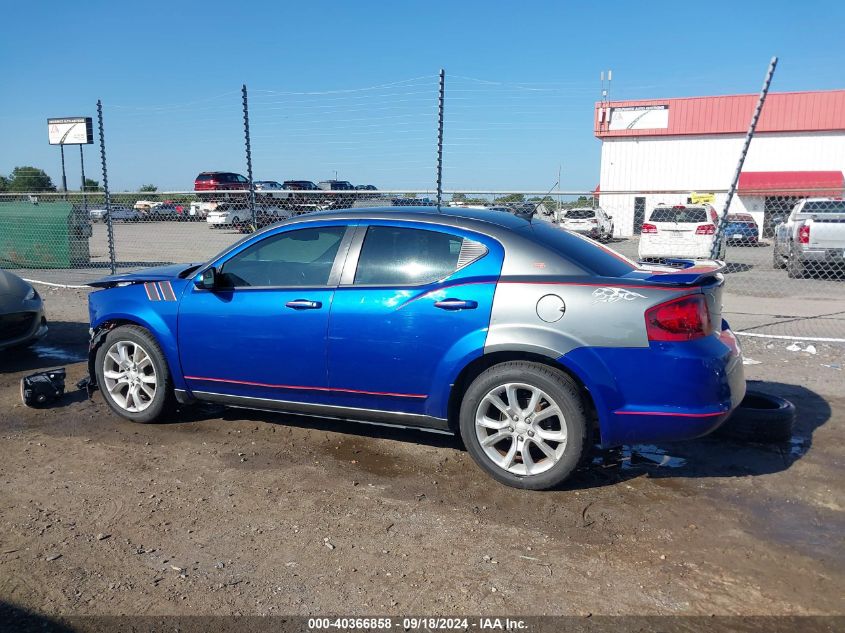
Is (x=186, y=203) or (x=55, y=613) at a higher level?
(x=186, y=203)

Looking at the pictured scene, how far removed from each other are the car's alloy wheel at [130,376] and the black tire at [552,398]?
2.44m

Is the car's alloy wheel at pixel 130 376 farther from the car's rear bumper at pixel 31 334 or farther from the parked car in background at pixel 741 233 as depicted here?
the parked car in background at pixel 741 233

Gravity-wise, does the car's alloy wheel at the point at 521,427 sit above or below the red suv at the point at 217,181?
below

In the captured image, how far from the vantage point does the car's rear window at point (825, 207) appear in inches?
542

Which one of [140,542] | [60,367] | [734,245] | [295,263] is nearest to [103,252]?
[60,367]

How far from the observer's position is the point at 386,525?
12.0ft

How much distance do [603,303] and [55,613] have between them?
297 cm

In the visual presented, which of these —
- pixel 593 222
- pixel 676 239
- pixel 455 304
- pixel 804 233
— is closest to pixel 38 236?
pixel 593 222

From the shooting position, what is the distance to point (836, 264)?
45.0 feet

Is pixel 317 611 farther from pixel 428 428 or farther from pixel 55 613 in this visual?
pixel 428 428

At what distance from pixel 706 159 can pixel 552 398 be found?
39068 millimetres

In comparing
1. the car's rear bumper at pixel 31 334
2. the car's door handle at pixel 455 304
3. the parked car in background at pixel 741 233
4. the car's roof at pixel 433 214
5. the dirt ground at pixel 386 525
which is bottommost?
the dirt ground at pixel 386 525

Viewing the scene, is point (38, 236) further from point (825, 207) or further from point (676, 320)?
point (825, 207)

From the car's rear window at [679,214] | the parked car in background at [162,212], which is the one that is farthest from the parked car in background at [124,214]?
the car's rear window at [679,214]
